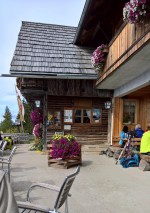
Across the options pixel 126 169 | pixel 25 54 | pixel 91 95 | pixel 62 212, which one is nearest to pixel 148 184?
pixel 126 169

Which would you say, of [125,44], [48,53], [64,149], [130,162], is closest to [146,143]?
[130,162]

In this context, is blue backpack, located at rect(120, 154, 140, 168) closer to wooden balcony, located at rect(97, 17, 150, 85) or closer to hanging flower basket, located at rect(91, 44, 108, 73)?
wooden balcony, located at rect(97, 17, 150, 85)

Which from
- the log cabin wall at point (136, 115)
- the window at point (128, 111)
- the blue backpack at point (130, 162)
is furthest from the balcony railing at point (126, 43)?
the window at point (128, 111)

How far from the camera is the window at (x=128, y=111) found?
1245 cm

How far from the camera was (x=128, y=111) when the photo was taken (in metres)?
12.5

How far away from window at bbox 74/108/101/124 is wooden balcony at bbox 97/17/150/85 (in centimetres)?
342

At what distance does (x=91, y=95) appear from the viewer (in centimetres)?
1237

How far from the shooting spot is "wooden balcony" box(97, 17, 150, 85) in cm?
566

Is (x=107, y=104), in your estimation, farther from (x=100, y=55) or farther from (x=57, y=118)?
(x=100, y=55)

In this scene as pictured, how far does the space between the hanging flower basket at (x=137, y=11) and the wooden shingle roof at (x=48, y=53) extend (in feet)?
20.1

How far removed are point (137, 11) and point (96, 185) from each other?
12.7ft

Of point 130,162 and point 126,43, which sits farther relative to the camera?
point 130,162

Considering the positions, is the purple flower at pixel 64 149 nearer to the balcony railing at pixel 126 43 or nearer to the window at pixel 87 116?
the balcony railing at pixel 126 43

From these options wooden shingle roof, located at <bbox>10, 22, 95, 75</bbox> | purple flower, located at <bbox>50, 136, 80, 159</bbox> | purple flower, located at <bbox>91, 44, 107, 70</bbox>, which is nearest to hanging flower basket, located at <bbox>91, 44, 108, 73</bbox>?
purple flower, located at <bbox>91, 44, 107, 70</bbox>
